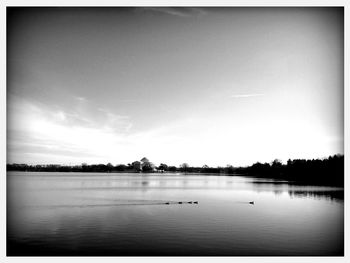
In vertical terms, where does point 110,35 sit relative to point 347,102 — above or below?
above

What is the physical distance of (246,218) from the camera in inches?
878

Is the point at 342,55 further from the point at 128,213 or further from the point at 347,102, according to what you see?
the point at 128,213
